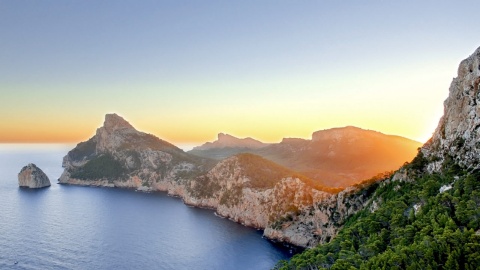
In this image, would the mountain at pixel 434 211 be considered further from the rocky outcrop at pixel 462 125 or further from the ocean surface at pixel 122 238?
the ocean surface at pixel 122 238

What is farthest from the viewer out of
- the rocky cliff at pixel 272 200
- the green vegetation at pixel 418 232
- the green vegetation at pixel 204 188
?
the green vegetation at pixel 204 188

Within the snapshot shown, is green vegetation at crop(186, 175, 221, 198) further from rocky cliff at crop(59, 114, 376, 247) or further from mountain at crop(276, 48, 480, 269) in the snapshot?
mountain at crop(276, 48, 480, 269)

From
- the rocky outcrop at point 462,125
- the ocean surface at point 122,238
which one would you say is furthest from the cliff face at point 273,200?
the rocky outcrop at point 462,125

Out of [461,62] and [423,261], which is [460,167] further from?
[423,261]

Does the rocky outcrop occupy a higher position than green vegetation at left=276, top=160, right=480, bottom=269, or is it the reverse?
the rocky outcrop

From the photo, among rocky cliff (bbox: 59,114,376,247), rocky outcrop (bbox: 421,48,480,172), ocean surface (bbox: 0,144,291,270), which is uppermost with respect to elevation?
rocky outcrop (bbox: 421,48,480,172)

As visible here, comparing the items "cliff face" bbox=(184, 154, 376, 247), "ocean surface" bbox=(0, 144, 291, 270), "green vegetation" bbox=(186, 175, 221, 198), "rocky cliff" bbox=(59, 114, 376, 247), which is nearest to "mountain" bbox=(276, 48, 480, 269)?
"cliff face" bbox=(184, 154, 376, 247)

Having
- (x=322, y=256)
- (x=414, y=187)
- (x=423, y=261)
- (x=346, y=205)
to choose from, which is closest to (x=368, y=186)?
(x=346, y=205)

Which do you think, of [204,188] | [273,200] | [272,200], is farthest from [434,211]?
[204,188]
